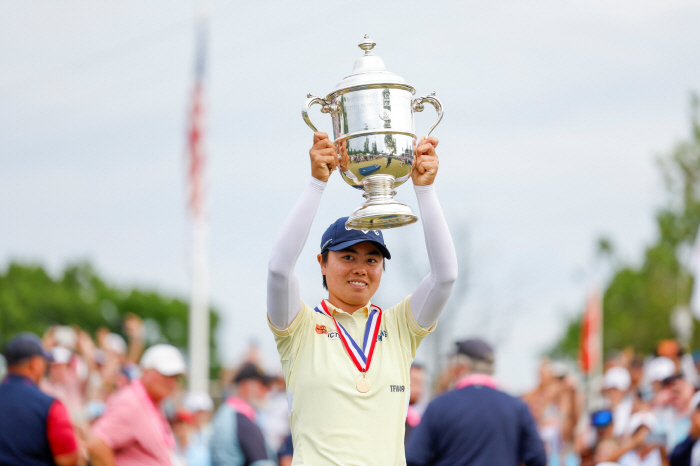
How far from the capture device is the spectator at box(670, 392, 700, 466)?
6.95 meters

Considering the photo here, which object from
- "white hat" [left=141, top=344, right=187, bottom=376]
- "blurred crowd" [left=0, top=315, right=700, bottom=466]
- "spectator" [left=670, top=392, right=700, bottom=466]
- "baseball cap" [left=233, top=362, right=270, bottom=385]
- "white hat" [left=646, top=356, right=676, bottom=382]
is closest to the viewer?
"blurred crowd" [left=0, top=315, right=700, bottom=466]

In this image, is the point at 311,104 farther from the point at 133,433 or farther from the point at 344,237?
the point at 133,433

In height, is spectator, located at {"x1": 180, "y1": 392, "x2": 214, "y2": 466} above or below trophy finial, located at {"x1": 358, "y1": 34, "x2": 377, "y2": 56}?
below

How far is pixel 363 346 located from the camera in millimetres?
3596

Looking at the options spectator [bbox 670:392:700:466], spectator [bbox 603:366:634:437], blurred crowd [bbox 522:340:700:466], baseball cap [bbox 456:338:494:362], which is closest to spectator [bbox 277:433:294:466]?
baseball cap [bbox 456:338:494:362]

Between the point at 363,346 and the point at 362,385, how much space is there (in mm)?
188

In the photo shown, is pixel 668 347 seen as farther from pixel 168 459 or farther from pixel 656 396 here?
pixel 168 459

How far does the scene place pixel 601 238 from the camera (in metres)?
50.8

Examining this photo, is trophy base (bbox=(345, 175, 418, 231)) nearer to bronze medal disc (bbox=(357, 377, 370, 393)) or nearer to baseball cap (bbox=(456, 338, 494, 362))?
bronze medal disc (bbox=(357, 377, 370, 393))

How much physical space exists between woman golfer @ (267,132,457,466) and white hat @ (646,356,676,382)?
24.4ft

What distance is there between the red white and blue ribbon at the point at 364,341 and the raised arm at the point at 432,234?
205mm

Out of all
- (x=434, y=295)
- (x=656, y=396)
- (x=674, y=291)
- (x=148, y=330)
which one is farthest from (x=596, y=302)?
(x=148, y=330)

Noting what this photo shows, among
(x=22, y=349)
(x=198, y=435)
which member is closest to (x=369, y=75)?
(x=22, y=349)

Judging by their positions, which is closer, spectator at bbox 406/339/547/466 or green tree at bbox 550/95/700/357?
spectator at bbox 406/339/547/466
